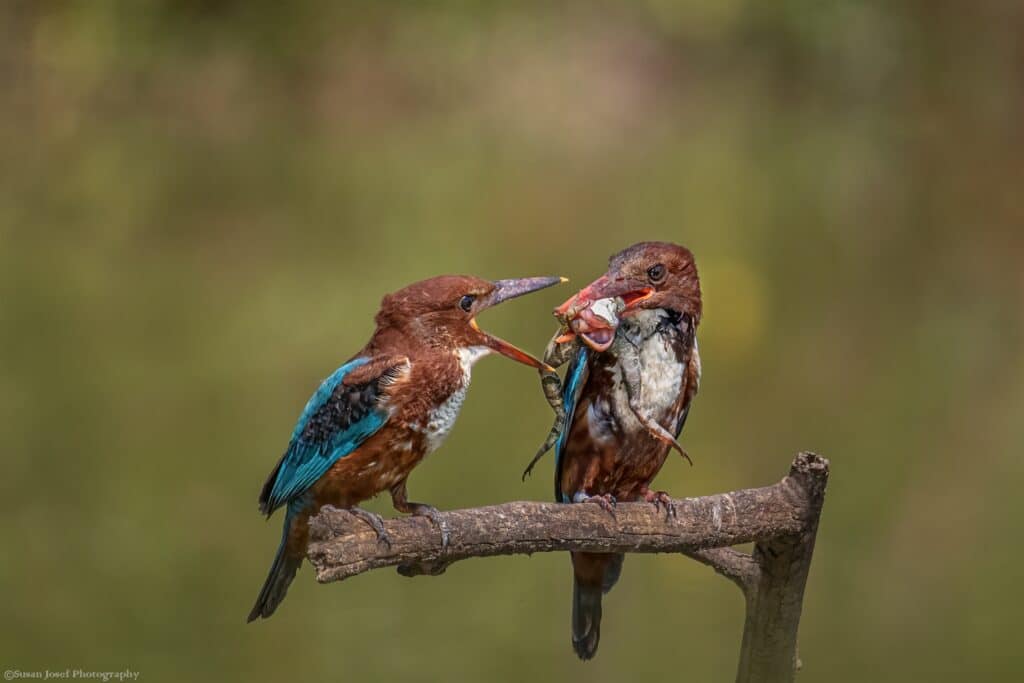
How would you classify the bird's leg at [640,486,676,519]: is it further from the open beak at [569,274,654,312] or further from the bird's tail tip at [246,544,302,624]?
the bird's tail tip at [246,544,302,624]

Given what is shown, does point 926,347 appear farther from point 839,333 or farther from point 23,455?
point 23,455

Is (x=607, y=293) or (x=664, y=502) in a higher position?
(x=607, y=293)

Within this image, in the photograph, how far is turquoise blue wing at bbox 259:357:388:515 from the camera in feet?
7.36

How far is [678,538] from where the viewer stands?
2.28 metres

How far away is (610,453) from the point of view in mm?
2516

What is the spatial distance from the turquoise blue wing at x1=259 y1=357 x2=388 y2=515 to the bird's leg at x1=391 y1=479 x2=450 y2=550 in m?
0.13

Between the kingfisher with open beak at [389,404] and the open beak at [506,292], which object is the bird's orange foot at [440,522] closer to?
the kingfisher with open beak at [389,404]

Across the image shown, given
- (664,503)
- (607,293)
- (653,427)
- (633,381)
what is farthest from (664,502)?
(607,293)

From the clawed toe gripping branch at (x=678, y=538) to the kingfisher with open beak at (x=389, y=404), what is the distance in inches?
6.6

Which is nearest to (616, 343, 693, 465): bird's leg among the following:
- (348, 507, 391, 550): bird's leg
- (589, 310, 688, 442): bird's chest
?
(589, 310, 688, 442): bird's chest

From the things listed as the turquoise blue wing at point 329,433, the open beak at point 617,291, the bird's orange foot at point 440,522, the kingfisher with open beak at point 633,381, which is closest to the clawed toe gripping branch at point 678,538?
the bird's orange foot at point 440,522

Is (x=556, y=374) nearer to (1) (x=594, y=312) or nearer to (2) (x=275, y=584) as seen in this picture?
(1) (x=594, y=312)

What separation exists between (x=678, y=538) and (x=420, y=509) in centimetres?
43

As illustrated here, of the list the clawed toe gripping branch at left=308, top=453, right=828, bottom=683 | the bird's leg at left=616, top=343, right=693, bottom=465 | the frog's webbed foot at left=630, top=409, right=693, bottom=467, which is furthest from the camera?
the bird's leg at left=616, top=343, right=693, bottom=465
